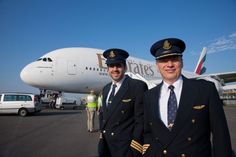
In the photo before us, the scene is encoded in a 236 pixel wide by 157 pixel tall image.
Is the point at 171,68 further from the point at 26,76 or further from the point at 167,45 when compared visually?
the point at 26,76

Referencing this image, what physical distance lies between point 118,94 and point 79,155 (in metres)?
3.27

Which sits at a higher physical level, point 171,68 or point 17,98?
point 171,68

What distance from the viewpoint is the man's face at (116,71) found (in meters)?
2.80

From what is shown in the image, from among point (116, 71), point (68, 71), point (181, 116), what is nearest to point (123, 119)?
point (116, 71)

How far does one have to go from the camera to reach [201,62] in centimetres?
3856

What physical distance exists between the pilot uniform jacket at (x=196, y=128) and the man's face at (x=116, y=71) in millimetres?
877

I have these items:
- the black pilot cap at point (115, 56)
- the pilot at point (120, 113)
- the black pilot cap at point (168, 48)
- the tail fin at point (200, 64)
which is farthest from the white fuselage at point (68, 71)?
the tail fin at point (200, 64)

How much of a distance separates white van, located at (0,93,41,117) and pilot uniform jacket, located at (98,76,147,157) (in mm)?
13487

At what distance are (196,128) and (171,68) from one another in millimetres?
599

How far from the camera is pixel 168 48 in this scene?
2189 mm

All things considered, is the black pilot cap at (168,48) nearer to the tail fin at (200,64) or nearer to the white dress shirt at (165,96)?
the white dress shirt at (165,96)

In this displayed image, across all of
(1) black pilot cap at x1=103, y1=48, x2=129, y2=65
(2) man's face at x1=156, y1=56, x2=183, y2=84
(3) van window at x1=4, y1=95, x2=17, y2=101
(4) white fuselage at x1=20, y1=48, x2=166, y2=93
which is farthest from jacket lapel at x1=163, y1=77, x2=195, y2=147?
(4) white fuselage at x1=20, y1=48, x2=166, y2=93

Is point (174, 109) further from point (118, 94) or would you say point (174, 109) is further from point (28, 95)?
point (28, 95)

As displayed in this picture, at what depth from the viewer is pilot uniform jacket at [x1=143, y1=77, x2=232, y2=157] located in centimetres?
190
